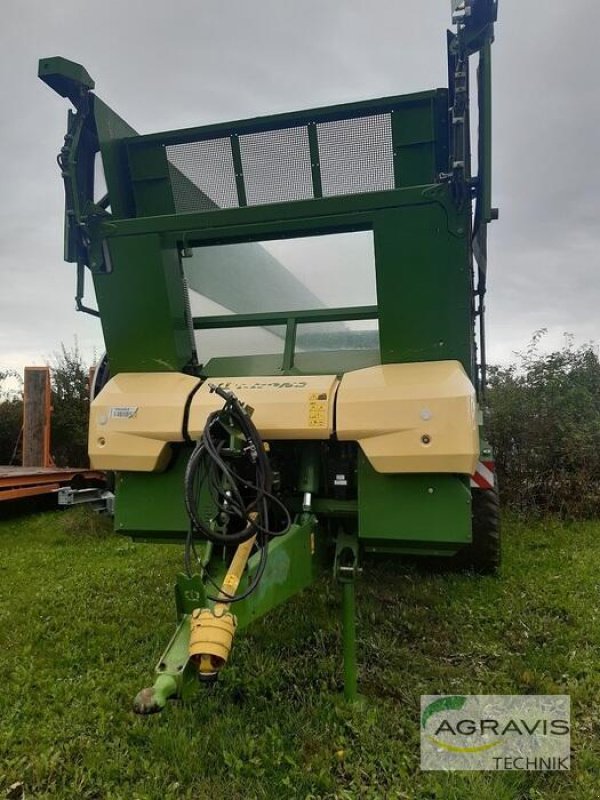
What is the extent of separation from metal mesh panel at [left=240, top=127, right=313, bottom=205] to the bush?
15.9 feet

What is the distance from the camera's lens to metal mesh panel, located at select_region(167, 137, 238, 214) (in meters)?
3.35

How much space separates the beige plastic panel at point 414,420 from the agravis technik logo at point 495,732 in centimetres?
103

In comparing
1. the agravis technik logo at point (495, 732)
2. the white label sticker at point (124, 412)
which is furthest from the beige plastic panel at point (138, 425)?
the agravis technik logo at point (495, 732)

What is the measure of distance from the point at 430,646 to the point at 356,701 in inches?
32.6

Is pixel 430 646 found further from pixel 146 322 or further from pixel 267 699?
pixel 146 322

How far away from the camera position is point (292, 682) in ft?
9.48

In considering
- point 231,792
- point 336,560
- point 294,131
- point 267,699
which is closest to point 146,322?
point 294,131

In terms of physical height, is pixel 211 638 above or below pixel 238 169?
below

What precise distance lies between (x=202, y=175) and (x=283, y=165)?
1.54 ft

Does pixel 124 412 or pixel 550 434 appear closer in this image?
pixel 124 412

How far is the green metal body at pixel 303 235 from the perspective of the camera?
2789 mm

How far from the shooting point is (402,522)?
2.81 metres

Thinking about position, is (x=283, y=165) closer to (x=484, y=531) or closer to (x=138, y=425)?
(x=138, y=425)

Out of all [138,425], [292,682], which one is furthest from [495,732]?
[138,425]
